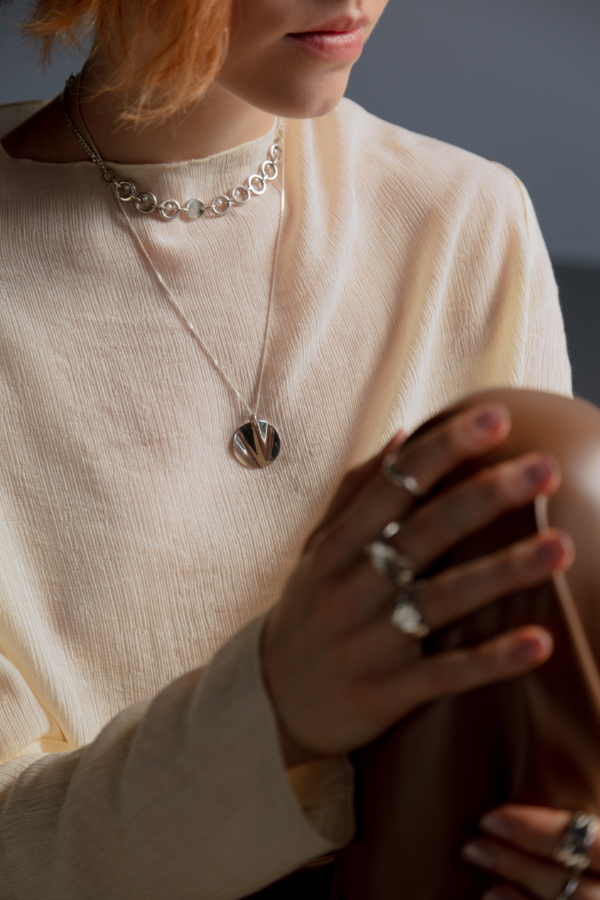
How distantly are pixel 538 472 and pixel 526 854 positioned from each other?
8.7 inches

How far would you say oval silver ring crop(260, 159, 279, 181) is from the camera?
0.93m

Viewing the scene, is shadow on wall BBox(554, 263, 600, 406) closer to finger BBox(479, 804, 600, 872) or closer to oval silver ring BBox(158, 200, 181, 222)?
oval silver ring BBox(158, 200, 181, 222)

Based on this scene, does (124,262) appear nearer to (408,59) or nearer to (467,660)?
(467,660)

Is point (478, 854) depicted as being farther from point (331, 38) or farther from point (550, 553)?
point (331, 38)

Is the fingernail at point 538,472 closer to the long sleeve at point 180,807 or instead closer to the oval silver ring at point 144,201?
the long sleeve at point 180,807

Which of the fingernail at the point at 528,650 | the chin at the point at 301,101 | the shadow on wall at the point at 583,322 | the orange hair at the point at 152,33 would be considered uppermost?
the orange hair at the point at 152,33

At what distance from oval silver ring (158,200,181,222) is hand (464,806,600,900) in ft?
2.13

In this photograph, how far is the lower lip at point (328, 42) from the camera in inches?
28.5

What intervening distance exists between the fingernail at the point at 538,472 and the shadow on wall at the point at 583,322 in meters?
1.21

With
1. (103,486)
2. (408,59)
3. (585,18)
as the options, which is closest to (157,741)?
(103,486)

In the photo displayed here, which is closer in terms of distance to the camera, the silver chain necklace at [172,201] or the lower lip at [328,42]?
the lower lip at [328,42]

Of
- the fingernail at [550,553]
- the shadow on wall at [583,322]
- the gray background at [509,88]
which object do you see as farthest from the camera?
the shadow on wall at [583,322]

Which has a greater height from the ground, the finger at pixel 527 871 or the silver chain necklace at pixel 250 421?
the silver chain necklace at pixel 250 421

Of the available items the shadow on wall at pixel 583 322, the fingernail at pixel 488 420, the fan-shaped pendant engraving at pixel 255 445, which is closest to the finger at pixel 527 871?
the fingernail at pixel 488 420
